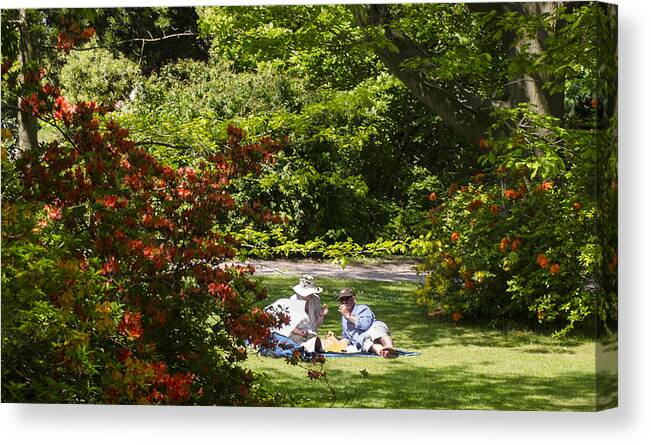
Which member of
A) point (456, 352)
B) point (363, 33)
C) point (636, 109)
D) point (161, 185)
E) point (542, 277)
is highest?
point (363, 33)

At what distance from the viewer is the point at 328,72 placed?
8.04 metres

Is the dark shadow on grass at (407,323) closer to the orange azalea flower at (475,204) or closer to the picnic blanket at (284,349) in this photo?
the picnic blanket at (284,349)

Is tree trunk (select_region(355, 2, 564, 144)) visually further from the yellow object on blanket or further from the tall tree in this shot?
the yellow object on blanket

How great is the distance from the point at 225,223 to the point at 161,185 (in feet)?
1.64

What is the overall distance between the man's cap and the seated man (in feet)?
0.24

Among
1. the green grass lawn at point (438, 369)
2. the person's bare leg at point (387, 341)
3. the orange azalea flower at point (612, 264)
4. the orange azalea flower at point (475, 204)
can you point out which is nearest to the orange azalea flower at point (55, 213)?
the green grass lawn at point (438, 369)

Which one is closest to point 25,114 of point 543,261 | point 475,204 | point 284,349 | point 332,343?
point 284,349

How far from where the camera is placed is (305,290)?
7859mm

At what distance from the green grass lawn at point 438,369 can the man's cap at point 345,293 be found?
0.03 metres

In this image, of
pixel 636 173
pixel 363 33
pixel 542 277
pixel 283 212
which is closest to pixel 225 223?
pixel 283 212

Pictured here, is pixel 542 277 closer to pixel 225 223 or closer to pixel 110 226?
pixel 225 223

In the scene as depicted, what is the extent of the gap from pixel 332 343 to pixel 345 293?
34 cm

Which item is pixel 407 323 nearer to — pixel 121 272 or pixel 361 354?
pixel 361 354

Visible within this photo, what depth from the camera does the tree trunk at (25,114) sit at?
8.02 meters
